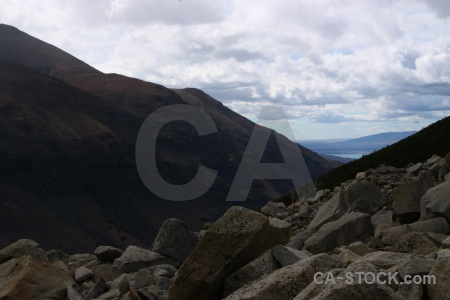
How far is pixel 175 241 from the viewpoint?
1800 centimetres

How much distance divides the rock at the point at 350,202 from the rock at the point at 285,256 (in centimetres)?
895

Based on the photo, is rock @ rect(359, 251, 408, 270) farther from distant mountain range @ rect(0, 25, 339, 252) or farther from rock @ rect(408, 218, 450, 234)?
distant mountain range @ rect(0, 25, 339, 252)

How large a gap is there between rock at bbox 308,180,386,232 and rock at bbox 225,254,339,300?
11.0 meters

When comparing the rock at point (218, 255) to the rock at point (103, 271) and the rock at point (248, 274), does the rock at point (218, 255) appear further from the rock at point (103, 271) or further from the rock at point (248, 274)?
the rock at point (103, 271)

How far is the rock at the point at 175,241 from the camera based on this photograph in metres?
17.8

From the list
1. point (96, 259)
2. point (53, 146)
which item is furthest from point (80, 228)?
point (96, 259)

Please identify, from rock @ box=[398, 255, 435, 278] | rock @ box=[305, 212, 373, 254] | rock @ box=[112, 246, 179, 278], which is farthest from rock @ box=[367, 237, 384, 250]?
rock @ box=[398, 255, 435, 278]

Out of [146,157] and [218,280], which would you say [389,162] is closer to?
[218,280]

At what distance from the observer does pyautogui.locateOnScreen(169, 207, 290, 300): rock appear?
11688 mm

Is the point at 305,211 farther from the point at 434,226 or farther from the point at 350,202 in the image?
the point at 434,226

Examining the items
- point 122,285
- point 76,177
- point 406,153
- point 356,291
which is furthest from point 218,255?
point 76,177

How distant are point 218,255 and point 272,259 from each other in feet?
3.78

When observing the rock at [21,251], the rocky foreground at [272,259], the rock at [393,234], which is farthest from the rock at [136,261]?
the rock at [393,234]

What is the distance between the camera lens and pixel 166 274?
15531 mm
